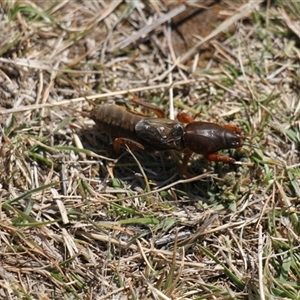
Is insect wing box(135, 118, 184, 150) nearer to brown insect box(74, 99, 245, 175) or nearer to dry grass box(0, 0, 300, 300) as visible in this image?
brown insect box(74, 99, 245, 175)

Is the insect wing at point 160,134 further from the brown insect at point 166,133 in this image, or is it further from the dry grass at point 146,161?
the dry grass at point 146,161

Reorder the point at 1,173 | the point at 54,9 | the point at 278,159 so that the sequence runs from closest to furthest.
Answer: the point at 1,173
the point at 278,159
the point at 54,9

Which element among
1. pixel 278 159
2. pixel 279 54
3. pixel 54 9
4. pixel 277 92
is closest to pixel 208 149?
pixel 278 159

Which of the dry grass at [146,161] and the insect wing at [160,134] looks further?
the insect wing at [160,134]

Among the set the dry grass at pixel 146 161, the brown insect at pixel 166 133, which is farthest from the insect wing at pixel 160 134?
the dry grass at pixel 146 161

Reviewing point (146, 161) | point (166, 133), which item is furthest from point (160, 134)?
point (146, 161)

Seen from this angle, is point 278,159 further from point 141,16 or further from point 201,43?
point 141,16
